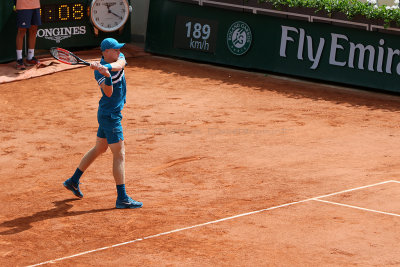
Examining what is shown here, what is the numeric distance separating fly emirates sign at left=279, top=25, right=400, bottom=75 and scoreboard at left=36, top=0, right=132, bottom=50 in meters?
4.75

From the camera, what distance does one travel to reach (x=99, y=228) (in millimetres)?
8945

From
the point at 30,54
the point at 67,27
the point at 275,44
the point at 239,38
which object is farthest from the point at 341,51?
the point at 30,54

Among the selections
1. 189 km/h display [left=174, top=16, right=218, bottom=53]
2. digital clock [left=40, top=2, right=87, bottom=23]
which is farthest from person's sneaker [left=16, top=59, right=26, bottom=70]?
189 km/h display [left=174, top=16, right=218, bottom=53]

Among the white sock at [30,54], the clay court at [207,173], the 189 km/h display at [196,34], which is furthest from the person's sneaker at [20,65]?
the 189 km/h display at [196,34]

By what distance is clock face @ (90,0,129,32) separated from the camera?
1908 cm

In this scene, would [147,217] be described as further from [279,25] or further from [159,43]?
[159,43]

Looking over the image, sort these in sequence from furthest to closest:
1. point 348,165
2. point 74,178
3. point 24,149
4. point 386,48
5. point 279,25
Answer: point 279,25 < point 386,48 < point 24,149 < point 348,165 < point 74,178

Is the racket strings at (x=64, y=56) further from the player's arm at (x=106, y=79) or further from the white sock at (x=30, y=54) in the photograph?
the white sock at (x=30, y=54)

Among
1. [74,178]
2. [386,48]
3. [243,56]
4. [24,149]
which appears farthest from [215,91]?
[74,178]

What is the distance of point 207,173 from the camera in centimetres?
1130

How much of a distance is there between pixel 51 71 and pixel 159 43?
3.16 metres

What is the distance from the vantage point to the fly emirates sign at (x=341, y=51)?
1633 cm

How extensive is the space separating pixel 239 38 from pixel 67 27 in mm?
4168

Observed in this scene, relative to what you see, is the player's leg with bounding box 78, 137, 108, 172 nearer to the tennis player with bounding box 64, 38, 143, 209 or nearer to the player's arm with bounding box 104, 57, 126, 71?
the tennis player with bounding box 64, 38, 143, 209
